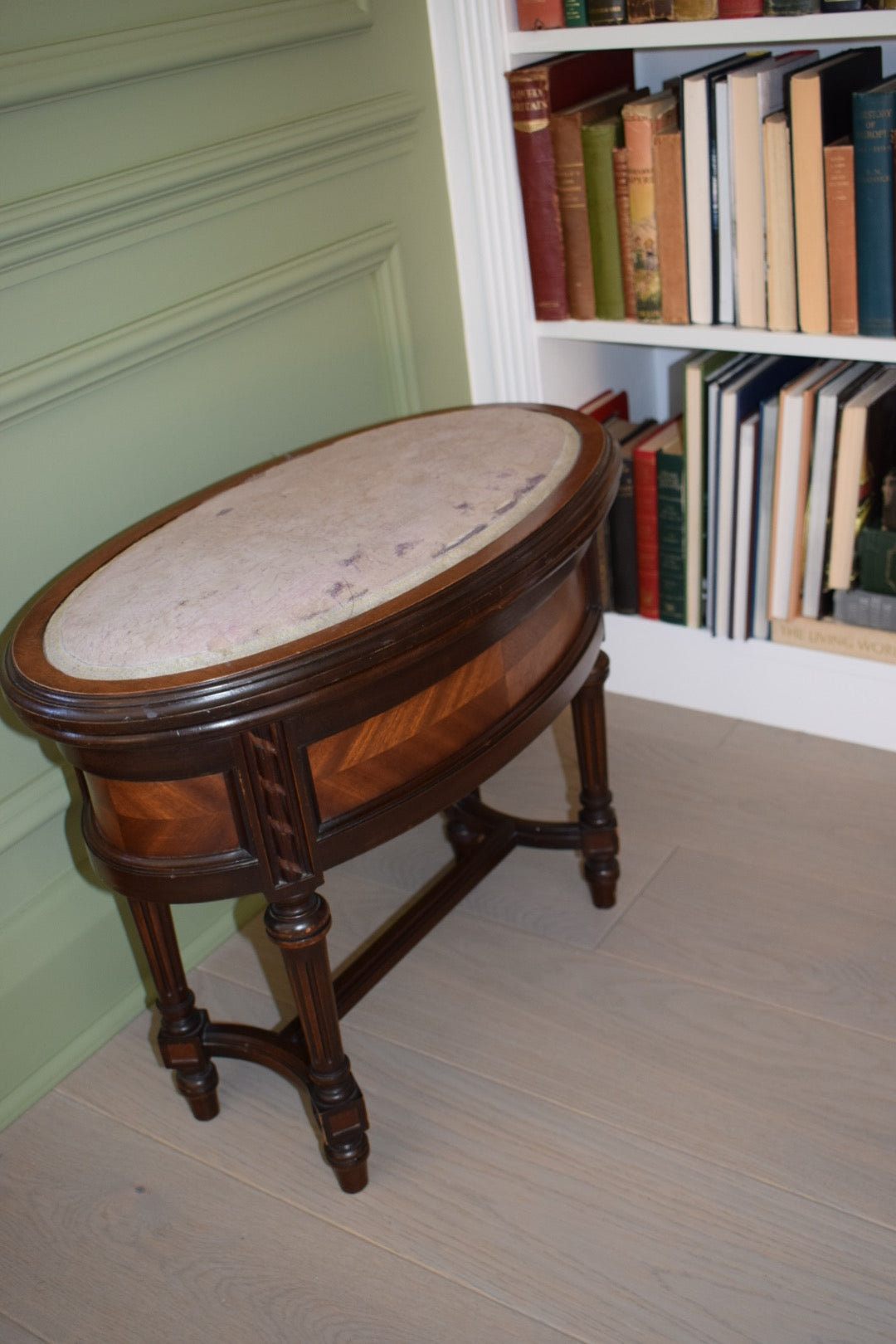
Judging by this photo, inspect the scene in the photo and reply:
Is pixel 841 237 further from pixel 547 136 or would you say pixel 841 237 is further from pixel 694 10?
pixel 547 136

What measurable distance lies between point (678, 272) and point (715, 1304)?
1.41 meters

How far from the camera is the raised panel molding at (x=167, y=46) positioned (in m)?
1.36

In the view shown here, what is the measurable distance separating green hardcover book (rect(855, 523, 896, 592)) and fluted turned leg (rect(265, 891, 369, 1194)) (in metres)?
1.10

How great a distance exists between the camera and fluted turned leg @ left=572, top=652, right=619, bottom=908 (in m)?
1.67

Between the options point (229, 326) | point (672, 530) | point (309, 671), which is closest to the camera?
point (309, 671)

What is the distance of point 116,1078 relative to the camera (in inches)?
65.5

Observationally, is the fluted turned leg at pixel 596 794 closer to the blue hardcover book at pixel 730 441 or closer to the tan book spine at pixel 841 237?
the blue hardcover book at pixel 730 441

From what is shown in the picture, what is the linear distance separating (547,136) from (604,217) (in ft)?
0.49

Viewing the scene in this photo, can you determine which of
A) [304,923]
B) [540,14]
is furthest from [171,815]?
[540,14]

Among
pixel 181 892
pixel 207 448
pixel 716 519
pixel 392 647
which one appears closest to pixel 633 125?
pixel 716 519

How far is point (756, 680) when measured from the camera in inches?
85.6

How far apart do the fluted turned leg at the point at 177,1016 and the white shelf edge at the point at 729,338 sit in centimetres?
117

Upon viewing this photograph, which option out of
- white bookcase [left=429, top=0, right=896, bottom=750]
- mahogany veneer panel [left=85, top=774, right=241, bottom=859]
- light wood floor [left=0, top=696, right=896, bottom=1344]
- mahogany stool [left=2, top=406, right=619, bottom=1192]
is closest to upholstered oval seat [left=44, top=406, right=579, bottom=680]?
mahogany stool [left=2, top=406, right=619, bottom=1192]

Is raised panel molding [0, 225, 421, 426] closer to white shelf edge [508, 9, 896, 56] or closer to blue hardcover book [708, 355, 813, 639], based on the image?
white shelf edge [508, 9, 896, 56]
